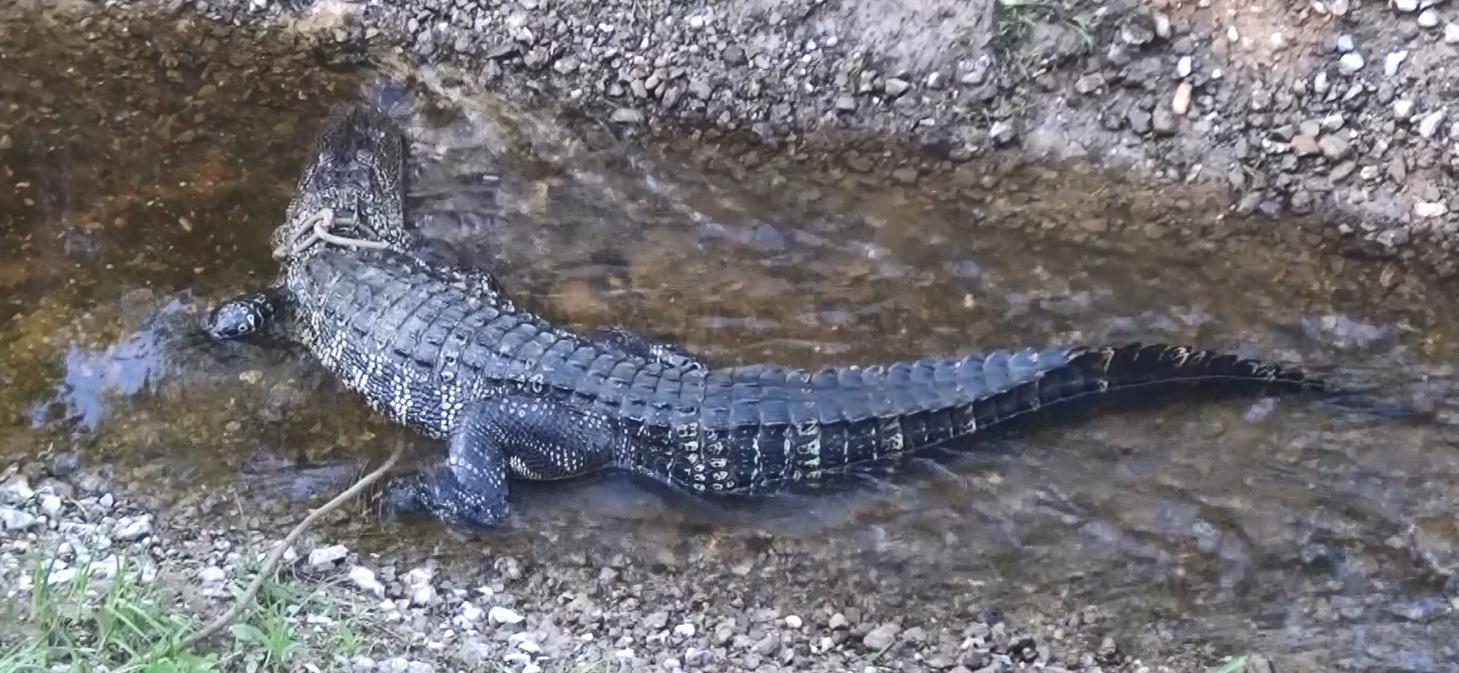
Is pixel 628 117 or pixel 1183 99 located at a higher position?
pixel 1183 99

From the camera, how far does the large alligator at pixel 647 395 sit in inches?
154

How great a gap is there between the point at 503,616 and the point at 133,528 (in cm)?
125

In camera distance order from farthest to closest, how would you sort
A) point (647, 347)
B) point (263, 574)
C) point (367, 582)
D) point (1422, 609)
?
point (647, 347)
point (367, 582)
point (1422, 609)
point (263, 574)

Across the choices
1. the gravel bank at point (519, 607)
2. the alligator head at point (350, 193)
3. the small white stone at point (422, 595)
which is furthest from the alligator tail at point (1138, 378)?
the alligator head at point (350, 193)

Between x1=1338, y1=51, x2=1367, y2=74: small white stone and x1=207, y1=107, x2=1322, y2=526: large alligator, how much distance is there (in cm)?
143

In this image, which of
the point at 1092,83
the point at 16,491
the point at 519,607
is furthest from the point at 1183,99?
the point at 16,491

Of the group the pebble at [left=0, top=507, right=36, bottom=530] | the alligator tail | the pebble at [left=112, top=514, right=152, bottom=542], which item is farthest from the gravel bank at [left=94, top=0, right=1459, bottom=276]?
the pebble at [left=0, top=507, right=36, bottom=530]

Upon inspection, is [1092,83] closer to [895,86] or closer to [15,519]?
[895,86]

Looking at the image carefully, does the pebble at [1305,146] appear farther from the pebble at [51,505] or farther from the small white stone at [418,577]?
the pebble at [51,505]

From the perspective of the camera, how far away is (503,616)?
11.9ft

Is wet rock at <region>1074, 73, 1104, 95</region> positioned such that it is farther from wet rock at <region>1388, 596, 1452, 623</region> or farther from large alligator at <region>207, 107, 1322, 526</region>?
wet rock at <region>1388, 596, 1452, 623</region>

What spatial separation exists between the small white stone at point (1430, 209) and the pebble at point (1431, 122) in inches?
10.4

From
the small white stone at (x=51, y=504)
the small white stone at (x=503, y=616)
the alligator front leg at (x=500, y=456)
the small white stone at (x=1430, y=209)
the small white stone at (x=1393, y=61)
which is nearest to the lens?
the small white stone at (x=503, y=616)

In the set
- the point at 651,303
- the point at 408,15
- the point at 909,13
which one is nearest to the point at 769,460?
the point at 651,303
